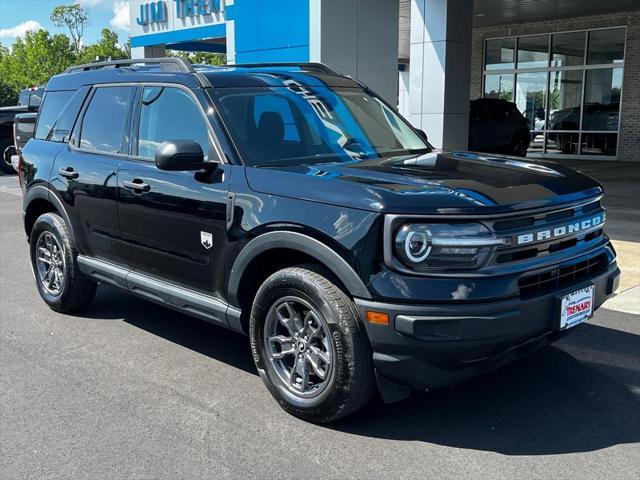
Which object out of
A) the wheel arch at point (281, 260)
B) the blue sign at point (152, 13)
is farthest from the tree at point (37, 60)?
the wheel arch at point (281, 260)

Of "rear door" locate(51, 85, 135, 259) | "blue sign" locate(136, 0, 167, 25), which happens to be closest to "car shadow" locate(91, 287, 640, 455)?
"rear door" locate(51, 85, 135, 259)

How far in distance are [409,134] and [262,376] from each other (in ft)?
7.45

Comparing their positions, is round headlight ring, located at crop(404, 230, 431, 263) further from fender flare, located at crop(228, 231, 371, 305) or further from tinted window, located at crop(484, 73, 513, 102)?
tinted window, located at crop(484, 73, 513, 102)

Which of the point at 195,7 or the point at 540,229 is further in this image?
the point at 195,7

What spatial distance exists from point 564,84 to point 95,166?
19431mm

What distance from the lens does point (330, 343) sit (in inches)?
140

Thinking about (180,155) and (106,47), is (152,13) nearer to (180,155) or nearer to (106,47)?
(180,155)

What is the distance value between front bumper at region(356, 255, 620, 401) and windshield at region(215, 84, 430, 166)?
134 cm

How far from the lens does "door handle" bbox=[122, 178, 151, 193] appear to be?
4609 millimetres

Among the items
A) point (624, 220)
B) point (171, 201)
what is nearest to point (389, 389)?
point (171, 201)

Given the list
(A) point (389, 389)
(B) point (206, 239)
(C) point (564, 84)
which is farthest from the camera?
(C) point (564, 84)

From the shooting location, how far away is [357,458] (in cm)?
340

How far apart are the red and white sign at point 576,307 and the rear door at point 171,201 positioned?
76.7 inches

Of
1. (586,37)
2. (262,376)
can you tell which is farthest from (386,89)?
(586,37)
